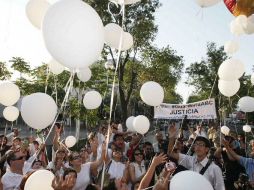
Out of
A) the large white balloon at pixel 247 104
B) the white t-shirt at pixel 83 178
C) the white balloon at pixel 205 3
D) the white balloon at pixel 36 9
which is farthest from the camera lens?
the large white balloon at pixel 247 104

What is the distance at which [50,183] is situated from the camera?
3.09 metres

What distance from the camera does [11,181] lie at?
4.03 m

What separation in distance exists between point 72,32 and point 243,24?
3.53m

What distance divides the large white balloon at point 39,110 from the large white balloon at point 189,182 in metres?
1.83

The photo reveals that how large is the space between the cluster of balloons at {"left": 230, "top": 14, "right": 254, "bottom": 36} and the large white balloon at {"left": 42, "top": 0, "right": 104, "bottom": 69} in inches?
129

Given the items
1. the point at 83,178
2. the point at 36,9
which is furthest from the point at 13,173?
the point at 36,9

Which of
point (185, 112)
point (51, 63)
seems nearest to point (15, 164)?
point (51, 63)

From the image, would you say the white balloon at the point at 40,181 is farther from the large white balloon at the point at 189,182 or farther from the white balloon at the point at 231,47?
the white balloon at the point at 231,47

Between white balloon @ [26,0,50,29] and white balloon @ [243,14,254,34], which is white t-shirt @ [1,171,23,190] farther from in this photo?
white balloon @ [243,14,254,34]

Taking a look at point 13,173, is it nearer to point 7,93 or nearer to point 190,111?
point 7,93

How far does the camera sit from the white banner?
11292mm

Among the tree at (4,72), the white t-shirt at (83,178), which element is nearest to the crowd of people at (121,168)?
the white t-shirt at (83,178)

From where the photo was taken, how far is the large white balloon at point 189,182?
256 cm

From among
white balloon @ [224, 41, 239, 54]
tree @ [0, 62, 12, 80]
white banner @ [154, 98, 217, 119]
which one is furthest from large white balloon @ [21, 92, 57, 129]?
tree @ [0, 62, 12, 80]
